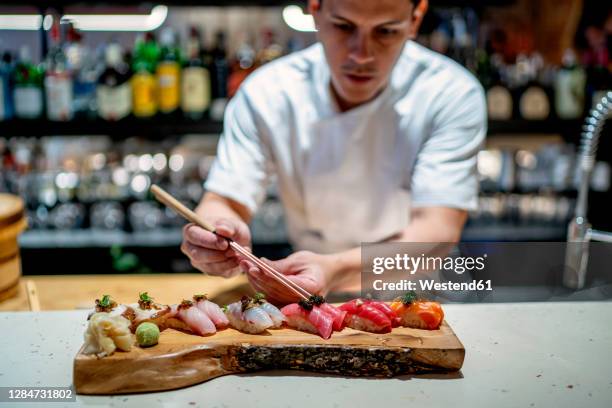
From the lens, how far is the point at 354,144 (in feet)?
7.08

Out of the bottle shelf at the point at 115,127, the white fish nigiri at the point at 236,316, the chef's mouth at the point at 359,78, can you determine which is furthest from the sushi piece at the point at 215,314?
the bottle shelf at the point at 115,127

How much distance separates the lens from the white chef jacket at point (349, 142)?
206cm

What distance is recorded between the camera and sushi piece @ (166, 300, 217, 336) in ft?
4.17

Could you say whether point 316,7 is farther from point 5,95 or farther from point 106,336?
point 5,95

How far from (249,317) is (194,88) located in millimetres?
1957

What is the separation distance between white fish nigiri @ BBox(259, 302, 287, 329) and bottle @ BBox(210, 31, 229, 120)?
6.16ft

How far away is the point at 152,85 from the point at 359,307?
2076 millimetres

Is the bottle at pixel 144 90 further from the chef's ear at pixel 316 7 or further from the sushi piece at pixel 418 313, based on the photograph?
the sushi piece at pixel 418 313

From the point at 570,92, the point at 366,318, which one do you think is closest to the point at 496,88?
the point at 570,92

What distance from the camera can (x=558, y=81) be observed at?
317 centimetres

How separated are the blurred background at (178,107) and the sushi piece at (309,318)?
1.86 meters

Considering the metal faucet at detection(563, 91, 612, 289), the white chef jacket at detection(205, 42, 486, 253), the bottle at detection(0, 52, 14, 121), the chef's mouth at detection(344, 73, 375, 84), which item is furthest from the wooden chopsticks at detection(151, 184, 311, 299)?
the bottle at detection(0, 52, 14, 121)

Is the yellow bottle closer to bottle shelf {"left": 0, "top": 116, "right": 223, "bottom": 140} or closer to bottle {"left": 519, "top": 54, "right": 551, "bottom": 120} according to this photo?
bottle shelf {"left": 0, "top": 116, "right": 223, "bottom": 140}

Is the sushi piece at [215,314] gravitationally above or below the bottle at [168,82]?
below
